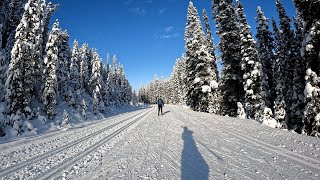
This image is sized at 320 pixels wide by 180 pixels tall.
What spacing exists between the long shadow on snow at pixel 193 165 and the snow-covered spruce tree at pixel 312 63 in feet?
32.3

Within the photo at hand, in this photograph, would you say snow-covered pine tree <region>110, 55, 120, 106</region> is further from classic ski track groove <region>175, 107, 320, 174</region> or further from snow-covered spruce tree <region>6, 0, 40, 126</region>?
classic ski track groove <region>175, 107, 320, 174</region>

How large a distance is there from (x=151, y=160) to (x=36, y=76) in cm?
2192

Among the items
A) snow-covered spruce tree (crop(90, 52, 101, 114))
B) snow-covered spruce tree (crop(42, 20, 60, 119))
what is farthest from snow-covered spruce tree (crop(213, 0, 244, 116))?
snow-covered spruce tree (crop(90, 52, 101, 114))

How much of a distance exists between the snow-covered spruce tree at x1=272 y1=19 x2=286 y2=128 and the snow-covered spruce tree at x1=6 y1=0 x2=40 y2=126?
20.4 m

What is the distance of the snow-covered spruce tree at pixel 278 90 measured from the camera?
22828 mm

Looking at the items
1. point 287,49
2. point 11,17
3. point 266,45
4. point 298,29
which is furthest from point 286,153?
point 11,17

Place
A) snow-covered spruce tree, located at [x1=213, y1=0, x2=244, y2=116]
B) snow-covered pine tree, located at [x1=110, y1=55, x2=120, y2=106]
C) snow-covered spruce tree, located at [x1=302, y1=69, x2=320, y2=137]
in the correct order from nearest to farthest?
snow-covered spruce tree, located at [x1=302, y1=69, x2=320, y2=137]
snow-covered spruce tree, located at [x1=213, y1=0, x2=244, y2=116]
snow-covered pine tree, located at [x1=110, y1=55, x2=120, y2=106]

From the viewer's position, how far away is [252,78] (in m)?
23.2

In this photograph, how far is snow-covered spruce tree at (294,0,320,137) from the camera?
14.7m

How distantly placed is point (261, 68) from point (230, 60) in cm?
406

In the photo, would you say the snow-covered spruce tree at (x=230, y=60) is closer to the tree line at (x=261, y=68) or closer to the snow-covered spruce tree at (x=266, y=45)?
the tree line at (x=261, y=68)

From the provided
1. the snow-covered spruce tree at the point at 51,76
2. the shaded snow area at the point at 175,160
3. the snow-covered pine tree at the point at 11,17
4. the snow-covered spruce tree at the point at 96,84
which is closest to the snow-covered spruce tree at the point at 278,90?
the shaded snow area at the point at 175,160

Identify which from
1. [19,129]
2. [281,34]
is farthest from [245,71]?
[19,129]

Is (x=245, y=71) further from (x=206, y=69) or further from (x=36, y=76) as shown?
(x=36, y=76)
